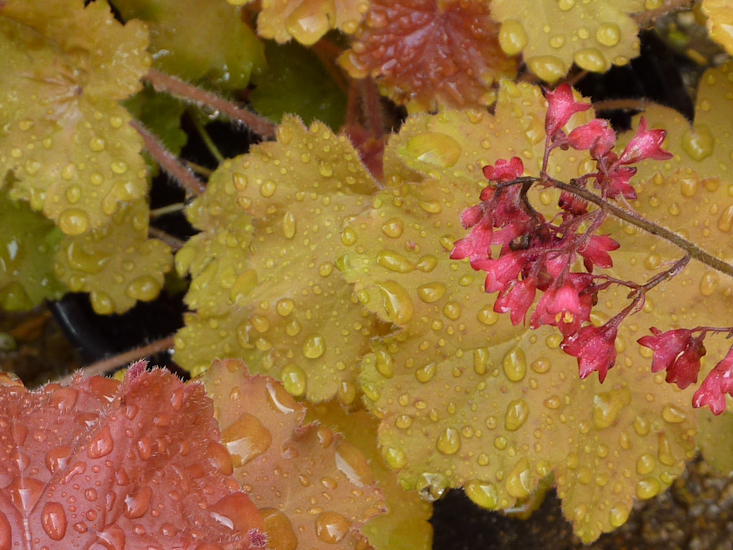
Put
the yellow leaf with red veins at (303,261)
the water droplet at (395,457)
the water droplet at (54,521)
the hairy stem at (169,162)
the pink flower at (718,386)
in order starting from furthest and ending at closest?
1. the hairy stem at (169,162)
2. the yellow leaf with red veins at (303,261)
3. the water droplet at (395,457)
4. the pink flower at (718,386)
5. the water droplet at (54,521)

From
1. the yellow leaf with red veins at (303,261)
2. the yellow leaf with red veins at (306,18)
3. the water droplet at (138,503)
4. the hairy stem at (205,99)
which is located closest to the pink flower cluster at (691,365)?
the yellow leaf with red veins at (303,261)

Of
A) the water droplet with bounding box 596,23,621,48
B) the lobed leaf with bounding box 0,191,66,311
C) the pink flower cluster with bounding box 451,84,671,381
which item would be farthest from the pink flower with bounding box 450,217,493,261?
the lobed leaf with bounding box 0,191,66,311

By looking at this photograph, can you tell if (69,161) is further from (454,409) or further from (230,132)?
(454,409)

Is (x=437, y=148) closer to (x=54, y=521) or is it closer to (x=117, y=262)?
(x=54, y=521)

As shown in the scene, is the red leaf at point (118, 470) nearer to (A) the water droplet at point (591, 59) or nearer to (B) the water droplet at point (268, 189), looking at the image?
(B) the water droplet at point (268, 189)

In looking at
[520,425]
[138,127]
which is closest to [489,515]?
[520,425]

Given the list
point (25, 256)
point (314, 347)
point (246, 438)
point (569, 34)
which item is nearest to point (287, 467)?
point (246, 438)
